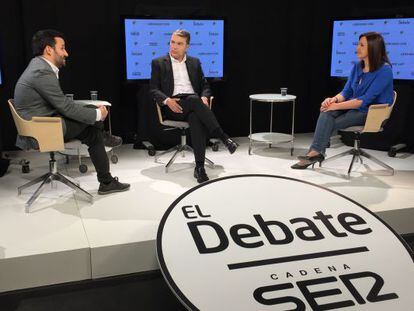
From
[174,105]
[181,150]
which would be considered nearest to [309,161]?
[181,150]

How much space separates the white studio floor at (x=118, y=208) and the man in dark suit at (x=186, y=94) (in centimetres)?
33

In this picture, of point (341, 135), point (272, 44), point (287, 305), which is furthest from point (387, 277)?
point (272, 44)

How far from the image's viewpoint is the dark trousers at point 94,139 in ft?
11.8

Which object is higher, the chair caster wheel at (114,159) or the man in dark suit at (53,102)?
the man in dark suit at (53,102)

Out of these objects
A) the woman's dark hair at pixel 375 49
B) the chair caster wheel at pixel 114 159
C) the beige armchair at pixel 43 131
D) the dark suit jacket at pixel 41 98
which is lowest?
the chair caster wheel at pixel 114 159

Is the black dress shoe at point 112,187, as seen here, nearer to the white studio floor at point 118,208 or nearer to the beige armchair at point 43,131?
the white studio floor at point 118,208

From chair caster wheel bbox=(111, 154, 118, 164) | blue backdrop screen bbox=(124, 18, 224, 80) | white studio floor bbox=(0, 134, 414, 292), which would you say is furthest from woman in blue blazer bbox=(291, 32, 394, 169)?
chair caster wheel bbox=(111, 154, 118, 164)

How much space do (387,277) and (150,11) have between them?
436 centimetres

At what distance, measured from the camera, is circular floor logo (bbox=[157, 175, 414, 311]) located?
1765 mm

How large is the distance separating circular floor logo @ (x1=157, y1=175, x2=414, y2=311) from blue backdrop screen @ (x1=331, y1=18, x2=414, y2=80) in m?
3.44

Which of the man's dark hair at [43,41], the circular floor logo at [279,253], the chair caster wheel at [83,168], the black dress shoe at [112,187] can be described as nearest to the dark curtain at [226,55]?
the chair caster wheel at [83,168]

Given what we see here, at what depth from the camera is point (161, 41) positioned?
16.9 feet

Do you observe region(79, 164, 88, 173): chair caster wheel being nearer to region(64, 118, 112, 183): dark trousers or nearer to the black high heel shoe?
region(64, 118, 112, 183): dark trousers

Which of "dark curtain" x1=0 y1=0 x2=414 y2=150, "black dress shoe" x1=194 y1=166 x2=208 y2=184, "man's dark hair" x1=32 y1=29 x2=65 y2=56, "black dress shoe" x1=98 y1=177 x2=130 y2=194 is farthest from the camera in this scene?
"dark curtain" x1=0 y1=0 x2=414 y2=150
